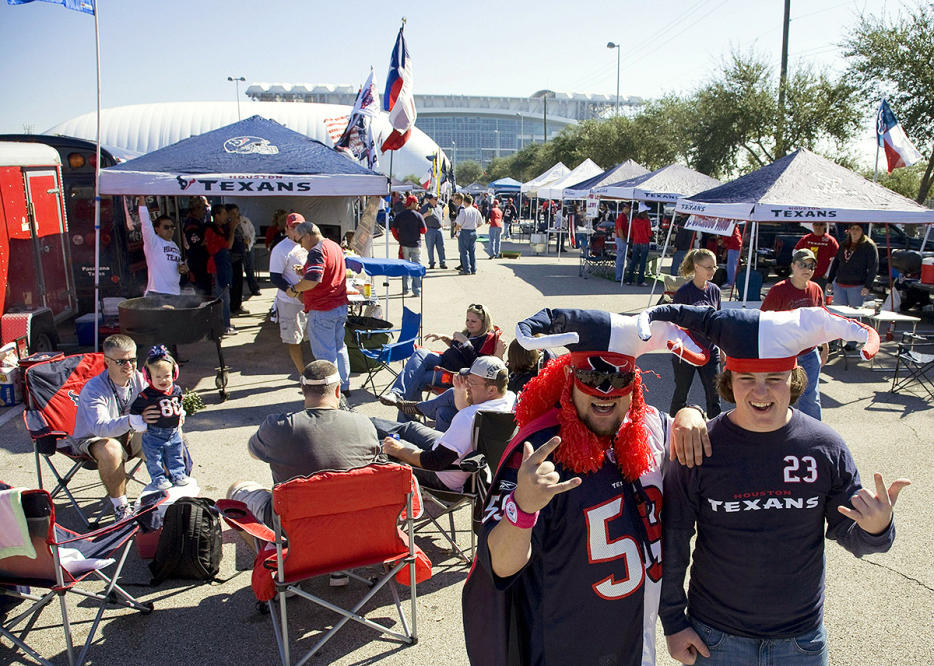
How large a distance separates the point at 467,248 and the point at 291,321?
10173mm

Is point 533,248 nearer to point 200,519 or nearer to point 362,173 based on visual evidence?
point 362,173

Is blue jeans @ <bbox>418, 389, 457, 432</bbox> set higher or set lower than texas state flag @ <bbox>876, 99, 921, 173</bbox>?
lower

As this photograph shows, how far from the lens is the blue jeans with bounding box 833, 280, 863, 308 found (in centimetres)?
935

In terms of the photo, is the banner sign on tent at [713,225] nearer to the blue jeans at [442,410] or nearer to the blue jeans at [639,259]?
the blue jeans at [639,259]

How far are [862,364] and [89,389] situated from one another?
911 centimetres

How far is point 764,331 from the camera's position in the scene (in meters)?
1.95

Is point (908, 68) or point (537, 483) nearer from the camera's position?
point (537, 483)

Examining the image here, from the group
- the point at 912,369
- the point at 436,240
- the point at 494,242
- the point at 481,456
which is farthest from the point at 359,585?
the point at 494,242

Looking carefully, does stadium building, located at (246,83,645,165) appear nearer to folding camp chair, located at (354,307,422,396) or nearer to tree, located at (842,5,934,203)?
tree, located at (842,5,934,203)

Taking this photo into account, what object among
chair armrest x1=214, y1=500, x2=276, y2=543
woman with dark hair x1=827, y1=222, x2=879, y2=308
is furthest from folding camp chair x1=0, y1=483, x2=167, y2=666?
woman with dark hair x1=827, y1=222, x2=879, y2=308

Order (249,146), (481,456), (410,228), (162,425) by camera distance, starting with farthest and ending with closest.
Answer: (410,228), (249,146), (162,425), (481,456)

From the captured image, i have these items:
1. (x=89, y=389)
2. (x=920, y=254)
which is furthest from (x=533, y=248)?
(x=89, y=389)

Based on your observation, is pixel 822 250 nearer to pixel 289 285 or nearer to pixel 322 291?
pixel 322 291

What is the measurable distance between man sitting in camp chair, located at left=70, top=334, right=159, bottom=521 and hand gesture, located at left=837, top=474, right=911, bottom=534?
3.83 metres
